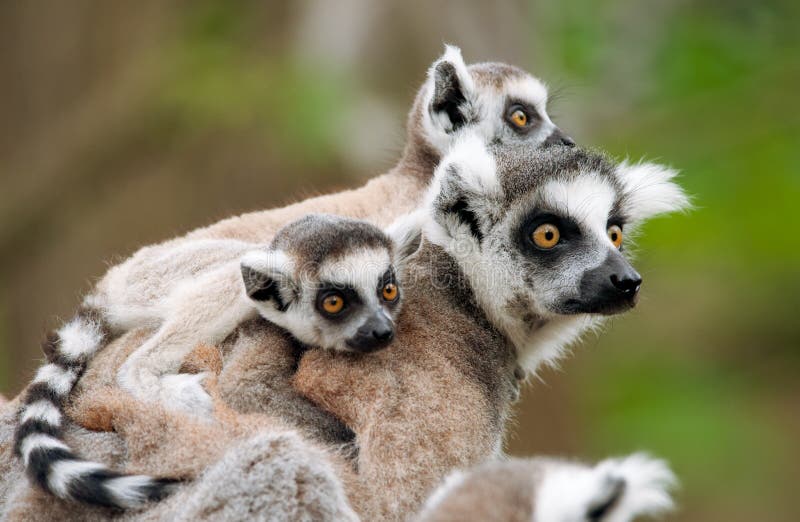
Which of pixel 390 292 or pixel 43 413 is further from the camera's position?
pixel 390 292

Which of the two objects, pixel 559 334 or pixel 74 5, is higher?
pixel 74 5

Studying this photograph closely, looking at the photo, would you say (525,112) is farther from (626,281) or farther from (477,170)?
(626,281)

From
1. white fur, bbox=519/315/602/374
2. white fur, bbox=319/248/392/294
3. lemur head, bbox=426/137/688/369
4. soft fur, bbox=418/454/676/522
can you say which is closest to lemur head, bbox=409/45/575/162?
lemur head, bbox=426/137/688/369

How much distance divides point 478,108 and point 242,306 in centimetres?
226

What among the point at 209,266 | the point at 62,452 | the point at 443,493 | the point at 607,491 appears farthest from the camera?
the point at 209,266

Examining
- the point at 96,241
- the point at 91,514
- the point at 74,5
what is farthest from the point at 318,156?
the point at 91,514

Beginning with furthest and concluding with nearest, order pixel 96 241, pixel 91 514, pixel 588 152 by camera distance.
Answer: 1. pixel 96 241
2. pixel 588 152
3. pixel 91 514

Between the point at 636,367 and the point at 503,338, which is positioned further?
the point at 636,367

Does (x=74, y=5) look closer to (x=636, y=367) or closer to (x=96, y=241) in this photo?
(x=96, y=241)

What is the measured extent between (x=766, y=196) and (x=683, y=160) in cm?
170

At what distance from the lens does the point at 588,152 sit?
5.47m

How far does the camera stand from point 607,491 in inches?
143

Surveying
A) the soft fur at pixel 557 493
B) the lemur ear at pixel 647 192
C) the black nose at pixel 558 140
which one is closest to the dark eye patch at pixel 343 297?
the soft fur at pixel 557 493

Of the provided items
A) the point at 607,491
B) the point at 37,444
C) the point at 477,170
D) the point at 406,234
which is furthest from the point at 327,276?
the point at 607,491
